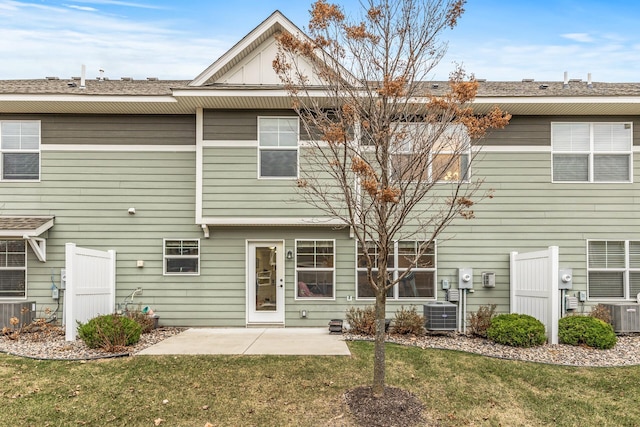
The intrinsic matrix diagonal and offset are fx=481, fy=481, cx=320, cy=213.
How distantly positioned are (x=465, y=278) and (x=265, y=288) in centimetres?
437

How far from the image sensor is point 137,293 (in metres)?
10.6

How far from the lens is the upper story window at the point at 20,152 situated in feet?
35.1

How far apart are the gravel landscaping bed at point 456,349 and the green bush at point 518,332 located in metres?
→ 0.11

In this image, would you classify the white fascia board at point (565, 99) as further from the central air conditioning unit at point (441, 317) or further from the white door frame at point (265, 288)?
the white door frame at point (265, 288)

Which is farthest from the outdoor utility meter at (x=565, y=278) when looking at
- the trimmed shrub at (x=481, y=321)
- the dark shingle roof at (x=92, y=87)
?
the dark shingle roof at (x=92, y=87)

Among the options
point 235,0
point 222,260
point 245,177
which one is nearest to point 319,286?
point 222,260

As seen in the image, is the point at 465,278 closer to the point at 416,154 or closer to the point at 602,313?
the point at 602,313

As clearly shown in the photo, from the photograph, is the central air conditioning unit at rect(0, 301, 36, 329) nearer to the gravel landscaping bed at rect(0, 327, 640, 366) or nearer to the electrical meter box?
the gravel landscaping bed at rect(0, 327, 640, 366)

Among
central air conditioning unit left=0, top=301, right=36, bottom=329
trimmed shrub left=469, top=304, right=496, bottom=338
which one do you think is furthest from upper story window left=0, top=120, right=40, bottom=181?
trimmed shrub left=469, top=304, right=496, bottom=338

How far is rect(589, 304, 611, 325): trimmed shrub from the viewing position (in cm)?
983

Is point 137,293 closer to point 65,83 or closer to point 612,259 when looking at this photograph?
point 65,83

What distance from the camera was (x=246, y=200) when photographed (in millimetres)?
10273

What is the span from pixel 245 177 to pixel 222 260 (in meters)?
1.90

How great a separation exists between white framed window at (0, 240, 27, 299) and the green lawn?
143 inches
